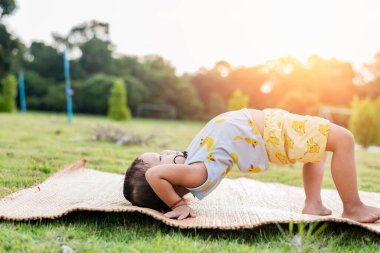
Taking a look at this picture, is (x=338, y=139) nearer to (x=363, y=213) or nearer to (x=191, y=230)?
(x=363, y=213)

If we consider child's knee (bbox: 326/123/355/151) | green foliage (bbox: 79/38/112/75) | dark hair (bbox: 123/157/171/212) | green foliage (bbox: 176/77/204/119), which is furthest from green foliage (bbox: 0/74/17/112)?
child's knee (bbox: 326/123/355/151)

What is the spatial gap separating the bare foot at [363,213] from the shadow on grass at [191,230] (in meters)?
0.13

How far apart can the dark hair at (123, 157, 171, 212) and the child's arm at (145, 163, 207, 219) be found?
86mm

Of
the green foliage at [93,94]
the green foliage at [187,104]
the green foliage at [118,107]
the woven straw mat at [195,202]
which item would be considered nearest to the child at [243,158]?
the woven straw mat at [195,202]

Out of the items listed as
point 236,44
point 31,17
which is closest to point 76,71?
point 236,44

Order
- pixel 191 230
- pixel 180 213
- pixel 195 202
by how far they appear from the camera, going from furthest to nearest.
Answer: pixel 195 202 → pixel 180 213 → pixel 191 230

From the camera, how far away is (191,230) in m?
1.91

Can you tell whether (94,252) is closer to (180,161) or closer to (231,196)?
(180,161)

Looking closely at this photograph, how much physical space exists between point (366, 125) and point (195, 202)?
27.0ft

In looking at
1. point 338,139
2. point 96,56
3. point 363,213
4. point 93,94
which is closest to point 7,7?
point 338,139

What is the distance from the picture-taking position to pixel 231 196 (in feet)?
8.98

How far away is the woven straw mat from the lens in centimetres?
193

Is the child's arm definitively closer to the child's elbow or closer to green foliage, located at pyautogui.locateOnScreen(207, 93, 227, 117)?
the child's elbow

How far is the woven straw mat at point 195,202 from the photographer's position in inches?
76.1
